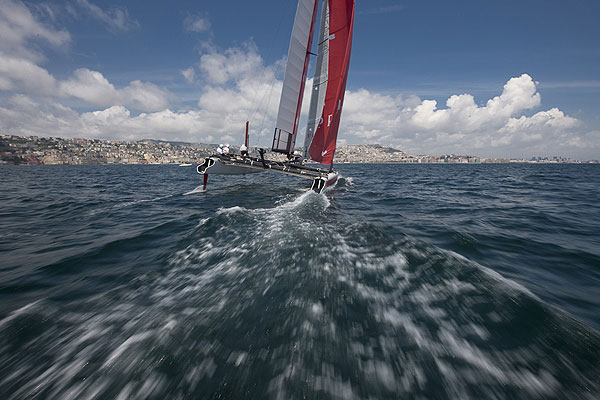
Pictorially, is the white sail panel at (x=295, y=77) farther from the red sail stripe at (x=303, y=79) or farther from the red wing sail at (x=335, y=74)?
the red wing sail at (x=335, y=74)

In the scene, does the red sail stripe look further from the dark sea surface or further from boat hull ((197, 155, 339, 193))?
the dark sea surface

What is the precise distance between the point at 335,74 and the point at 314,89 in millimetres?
1902

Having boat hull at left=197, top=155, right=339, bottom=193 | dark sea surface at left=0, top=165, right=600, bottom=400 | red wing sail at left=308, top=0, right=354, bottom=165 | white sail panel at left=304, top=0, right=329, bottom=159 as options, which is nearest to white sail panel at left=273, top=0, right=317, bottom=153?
white sail panel at left=304, top=0, right=329, bottom=159

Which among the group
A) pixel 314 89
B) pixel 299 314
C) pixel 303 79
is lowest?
pixel 299 314

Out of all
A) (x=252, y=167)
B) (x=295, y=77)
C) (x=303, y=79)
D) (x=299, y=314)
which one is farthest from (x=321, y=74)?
(x=299, y=314)

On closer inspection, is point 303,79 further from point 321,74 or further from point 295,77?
point 321,74

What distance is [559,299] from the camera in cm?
299

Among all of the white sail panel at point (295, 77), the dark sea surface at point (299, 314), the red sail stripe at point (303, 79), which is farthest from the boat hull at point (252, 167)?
the dark sea surface at point (299, 314)

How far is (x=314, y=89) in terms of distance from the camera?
1484cm

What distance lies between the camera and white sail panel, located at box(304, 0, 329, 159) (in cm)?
1408

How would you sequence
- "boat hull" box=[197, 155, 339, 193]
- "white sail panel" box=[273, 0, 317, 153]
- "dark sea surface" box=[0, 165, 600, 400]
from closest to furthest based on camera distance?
"dark sea surface" box=[0, 165, 600, 400] → "boat hull" box=[197, 155, 339, 193] → "white sail panel" box=[273, 0, 317, 153]

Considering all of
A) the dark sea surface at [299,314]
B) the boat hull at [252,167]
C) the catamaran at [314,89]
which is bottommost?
the dark sea surface at [299,314]

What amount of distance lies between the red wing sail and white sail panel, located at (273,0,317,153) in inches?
55.8

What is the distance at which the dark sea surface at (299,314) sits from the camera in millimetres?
1798
